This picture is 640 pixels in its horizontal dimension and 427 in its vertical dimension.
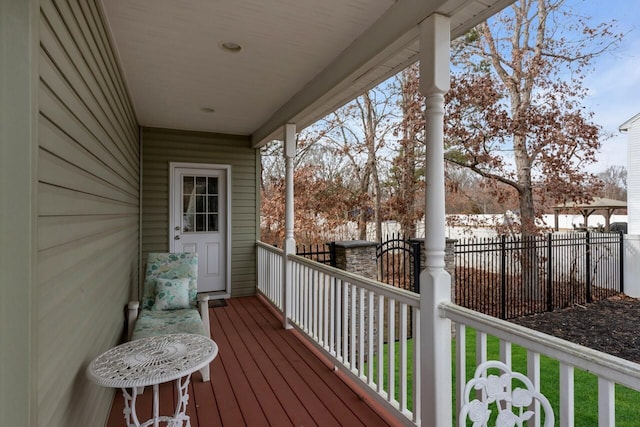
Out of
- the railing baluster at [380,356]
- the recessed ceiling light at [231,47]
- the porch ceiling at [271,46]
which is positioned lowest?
the railing baluster at [380,356]

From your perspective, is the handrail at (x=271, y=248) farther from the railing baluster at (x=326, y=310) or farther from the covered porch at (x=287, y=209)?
the railing baluster at (x=326, y=310)

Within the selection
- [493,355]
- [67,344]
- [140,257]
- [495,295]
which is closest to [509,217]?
[495,295]

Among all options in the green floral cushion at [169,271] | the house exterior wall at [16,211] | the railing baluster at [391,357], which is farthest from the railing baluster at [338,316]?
the house exterior wall at [16,211]

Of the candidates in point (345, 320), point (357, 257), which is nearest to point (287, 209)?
point (357, 257)

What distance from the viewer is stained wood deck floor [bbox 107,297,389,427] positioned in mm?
2309

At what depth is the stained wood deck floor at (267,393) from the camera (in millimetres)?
2309

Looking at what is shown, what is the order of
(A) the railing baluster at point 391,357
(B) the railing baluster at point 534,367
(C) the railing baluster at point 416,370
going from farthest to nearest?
(A) the railing baluster at point 391,357 → (C) the railing baluster at point 416,370 → (B) the railing baluster at point 534,367

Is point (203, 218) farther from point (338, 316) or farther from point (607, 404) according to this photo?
point (607, 404)

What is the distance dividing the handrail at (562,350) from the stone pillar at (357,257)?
234cm

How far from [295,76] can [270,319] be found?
2.95 meters

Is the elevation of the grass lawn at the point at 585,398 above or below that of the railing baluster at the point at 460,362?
below

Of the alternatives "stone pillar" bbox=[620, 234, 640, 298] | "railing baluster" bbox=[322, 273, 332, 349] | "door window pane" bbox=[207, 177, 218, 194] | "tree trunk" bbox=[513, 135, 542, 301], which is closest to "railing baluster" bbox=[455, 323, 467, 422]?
"railing baluster" bbox=[322, 273, 332, 349]

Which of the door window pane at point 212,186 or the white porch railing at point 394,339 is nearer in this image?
the white porch railing at point 394,339

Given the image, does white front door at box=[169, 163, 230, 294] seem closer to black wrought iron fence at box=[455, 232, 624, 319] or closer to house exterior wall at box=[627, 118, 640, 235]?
black wrought iron fence at box=[455, 232, 624, 319]
